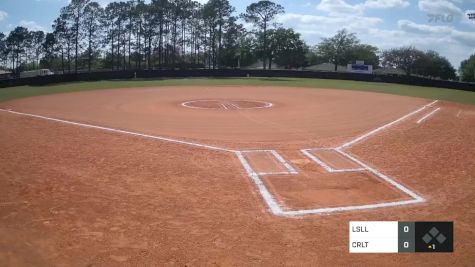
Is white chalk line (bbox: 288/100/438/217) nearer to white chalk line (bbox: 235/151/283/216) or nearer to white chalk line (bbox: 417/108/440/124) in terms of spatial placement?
white chalk line (bbox: 235/151/283/216)

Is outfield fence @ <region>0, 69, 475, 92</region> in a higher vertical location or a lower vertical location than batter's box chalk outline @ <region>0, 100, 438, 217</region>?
higher

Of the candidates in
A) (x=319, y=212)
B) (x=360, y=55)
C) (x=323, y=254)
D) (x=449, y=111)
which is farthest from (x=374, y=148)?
(x=360, y=55)

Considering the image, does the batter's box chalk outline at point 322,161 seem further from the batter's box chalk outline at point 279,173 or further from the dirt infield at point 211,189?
the batter's box chalk outline at point 279,173

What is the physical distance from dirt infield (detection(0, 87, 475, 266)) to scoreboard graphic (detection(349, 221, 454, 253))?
253 millimetres

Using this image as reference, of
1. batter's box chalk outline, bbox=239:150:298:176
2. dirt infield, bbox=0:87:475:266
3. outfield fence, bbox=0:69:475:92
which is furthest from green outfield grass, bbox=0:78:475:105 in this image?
batter's box chalk outline, bbox=239:150:298:176

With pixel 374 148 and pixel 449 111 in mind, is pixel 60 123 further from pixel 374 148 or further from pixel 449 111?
pixel 449 111

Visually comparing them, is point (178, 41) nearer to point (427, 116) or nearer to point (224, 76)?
point (224, 76)

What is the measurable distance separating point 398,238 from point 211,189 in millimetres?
5350

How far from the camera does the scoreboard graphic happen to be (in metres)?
7.88

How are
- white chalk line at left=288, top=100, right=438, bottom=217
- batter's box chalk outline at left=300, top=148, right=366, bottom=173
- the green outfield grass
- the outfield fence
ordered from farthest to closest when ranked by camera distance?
the outfield fence, the green outfield grass, batter's box chalk outline at left=300, top=148, right=366, bottom=173, white chalk line at left=288, top=100, right=438, bottom=217

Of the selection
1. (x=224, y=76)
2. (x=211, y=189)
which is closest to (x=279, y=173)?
(x=211, y=189)

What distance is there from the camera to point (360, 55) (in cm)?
11544

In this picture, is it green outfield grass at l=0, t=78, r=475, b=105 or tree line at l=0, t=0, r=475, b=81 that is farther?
tree line at l=0, t=0, r=475, b=81

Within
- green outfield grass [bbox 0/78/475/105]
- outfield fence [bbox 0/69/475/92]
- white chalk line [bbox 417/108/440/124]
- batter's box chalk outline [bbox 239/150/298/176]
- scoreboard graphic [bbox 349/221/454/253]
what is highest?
outfield fence [bbox 0/69/475/92]
